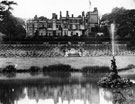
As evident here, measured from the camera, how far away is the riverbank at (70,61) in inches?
1346

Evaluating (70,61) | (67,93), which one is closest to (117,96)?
(67,93)

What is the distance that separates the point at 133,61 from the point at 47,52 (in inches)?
420

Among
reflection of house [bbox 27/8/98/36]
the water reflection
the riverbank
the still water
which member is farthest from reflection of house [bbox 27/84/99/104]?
reflection of house [bbox 27/8/98/36]

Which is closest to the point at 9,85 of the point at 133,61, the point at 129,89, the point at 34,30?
the point at 129,89

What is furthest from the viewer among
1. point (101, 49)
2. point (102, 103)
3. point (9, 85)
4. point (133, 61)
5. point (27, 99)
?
point (101, 49)

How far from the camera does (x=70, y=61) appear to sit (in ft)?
116

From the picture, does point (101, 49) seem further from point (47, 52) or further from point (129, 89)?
point (129, 89)

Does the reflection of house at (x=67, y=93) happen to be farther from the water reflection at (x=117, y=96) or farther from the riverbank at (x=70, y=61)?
the riverbank at (x=70, y=61)

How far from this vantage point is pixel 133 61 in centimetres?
3581

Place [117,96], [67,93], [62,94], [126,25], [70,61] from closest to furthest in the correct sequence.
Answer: [117,96]
[62,94]
[67,93]
[70,61]
[126,25]

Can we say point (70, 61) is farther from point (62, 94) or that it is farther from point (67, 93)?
point (62, 94)

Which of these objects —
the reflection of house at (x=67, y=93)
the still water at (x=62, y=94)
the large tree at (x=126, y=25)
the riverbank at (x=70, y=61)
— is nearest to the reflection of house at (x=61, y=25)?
the large tree at (x=126, y=25)

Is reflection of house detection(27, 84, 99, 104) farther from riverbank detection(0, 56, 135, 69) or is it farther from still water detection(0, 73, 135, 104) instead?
riverbank detection(0, 56, 135, 69)

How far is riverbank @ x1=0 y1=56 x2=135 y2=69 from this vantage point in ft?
112
